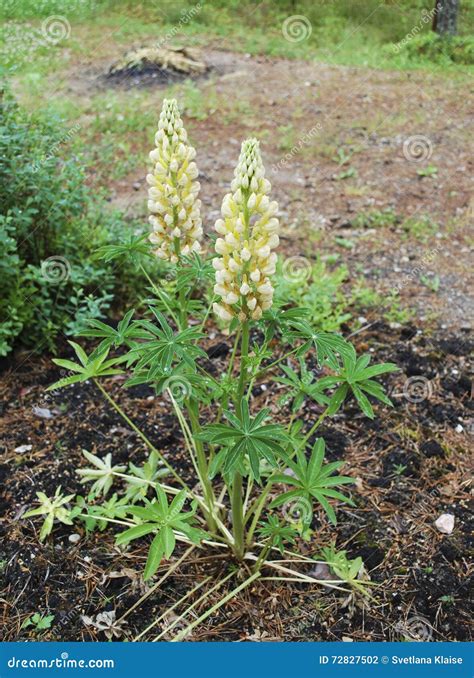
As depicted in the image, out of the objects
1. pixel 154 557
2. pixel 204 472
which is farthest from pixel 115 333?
pixel 154 557

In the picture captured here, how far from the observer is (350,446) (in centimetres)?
326

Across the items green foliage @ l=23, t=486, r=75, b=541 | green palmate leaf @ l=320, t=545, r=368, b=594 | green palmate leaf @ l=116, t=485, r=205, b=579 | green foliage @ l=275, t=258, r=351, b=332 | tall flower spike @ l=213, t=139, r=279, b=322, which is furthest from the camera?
green foliage @ l=275, t=258, r=351, b=332

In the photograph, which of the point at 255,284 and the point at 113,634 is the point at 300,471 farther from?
the point at 113,634

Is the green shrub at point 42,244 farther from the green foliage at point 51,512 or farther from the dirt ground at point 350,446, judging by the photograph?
the green foliage at point 51,512

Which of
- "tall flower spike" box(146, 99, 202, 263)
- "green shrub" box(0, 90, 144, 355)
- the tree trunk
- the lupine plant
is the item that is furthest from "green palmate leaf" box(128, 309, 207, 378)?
the tree trunk

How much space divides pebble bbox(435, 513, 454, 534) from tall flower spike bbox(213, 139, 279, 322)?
1.47 meters

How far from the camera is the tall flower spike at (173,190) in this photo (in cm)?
211

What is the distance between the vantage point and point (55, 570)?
265cm

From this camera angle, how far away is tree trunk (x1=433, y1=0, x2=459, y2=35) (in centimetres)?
820

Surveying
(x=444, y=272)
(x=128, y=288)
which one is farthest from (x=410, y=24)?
(x=128, y=288)

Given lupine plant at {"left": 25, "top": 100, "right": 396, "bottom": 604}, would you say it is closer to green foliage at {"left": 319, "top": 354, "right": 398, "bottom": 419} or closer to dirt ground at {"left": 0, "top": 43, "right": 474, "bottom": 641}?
green foliage at {"left": 319, "top": 354, "right": 398, "bottom": 419}

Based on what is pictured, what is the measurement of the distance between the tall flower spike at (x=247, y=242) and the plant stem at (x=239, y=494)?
0.11 metres

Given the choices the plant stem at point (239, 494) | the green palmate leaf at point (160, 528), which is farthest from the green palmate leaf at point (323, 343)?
the green palmate leaf at point (160, 528)

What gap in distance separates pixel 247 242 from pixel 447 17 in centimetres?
788
